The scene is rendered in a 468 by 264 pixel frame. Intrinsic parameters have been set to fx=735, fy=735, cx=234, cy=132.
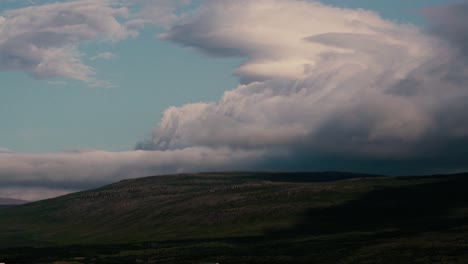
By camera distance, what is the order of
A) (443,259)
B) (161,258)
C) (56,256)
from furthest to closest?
(56,256) < (161,258) < (443,259)

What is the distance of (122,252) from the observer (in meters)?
162

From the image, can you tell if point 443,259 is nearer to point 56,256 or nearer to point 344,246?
point 344,246

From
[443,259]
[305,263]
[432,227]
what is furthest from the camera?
[432,227]

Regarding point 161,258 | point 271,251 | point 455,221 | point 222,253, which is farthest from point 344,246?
point 455,221

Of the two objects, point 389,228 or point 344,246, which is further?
point 389,228

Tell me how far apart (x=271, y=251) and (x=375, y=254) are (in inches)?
1144

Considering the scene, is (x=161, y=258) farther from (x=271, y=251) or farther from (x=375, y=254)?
(x=375, y=254)

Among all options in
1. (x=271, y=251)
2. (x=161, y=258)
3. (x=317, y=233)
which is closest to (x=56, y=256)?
(x=161, y=258)

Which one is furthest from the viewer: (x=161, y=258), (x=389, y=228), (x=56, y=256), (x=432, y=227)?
(x=389, y=228)

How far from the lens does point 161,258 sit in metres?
138

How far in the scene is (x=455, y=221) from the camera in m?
193

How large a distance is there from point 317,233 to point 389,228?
18859 mm

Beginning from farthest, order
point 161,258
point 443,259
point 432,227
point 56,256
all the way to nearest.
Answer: point 432,227
point 56,256
point 161,258
point 443,259

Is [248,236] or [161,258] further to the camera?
[248,236]
